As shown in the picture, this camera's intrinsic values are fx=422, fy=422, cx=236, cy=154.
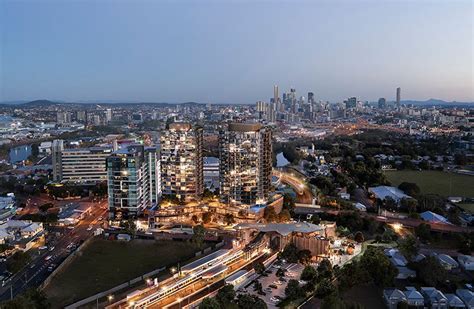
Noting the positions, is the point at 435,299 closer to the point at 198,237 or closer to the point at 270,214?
the point at 198,237

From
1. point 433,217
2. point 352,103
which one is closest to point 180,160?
point 433,217

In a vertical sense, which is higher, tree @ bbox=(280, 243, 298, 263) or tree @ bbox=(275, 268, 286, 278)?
tree @ bbox=(280, 243, 298, 263)

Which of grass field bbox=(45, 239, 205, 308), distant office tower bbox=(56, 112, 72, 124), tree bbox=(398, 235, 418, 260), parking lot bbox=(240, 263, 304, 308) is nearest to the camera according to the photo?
parking lot bbox=(240, 263, 304, 308)

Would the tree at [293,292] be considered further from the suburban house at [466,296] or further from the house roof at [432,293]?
the suburban house at [466,296]

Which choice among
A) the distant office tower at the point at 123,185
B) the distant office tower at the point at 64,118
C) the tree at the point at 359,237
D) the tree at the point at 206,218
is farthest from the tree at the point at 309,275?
the distant office tower at the point at 64,118

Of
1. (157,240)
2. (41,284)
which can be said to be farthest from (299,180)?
(41,284)

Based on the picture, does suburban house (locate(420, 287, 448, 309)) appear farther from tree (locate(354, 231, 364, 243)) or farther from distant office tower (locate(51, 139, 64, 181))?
distant office tower (locate(51, 139, 64, 181))

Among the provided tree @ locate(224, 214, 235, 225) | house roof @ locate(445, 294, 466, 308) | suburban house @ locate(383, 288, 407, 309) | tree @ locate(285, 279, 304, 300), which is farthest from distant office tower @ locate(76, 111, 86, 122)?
house roof @ locate(445, 294, 466, 308)
